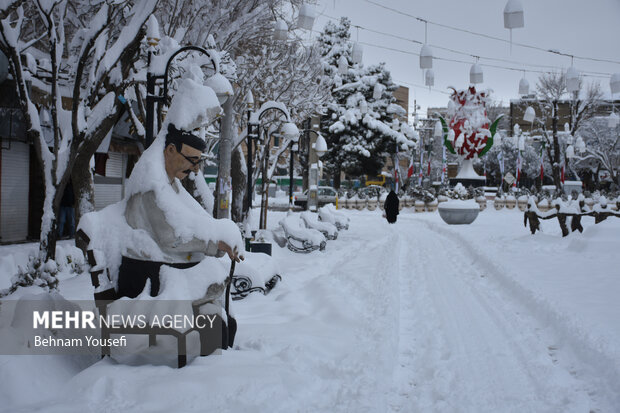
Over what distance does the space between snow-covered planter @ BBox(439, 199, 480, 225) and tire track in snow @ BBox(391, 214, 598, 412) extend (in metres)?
13.6

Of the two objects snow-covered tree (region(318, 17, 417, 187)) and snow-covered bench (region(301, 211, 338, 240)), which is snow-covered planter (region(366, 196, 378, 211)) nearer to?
snow-covered tree (region(318, 17, 417, 187))

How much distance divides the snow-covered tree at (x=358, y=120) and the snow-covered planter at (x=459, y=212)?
2043 centimetres

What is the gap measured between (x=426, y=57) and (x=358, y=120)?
28.0m

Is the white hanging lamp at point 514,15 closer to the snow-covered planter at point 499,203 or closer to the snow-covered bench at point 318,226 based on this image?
the snow-covered bench at point 318,226

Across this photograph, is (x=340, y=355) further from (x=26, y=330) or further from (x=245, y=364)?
(x=26, y=330)

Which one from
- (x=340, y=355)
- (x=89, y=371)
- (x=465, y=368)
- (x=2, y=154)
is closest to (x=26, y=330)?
(x=89, y=371)

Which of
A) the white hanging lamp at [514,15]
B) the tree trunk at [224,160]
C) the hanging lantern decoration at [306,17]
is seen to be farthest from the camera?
the tree trunk at [224,160]

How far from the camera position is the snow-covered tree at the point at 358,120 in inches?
1633

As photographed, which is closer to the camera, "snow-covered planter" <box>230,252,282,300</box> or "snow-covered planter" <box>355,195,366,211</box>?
"snow-covered planter" <box>230,252,282,300</box>

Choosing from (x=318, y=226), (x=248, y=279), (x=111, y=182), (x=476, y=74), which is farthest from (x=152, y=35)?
(x=476, y=74)

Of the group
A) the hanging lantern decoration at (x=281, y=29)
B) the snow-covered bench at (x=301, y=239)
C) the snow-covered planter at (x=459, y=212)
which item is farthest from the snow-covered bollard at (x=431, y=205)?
the hanging lantern decoration at (x=281, y=29)

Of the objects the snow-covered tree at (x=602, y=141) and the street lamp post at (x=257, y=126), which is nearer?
the street lamp post at (x=257, y=126)

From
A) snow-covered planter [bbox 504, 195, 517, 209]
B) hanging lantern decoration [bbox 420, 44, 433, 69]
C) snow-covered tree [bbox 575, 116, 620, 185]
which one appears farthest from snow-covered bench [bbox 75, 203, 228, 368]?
snow-covered tree [bbox 575, 116, 620, 185]

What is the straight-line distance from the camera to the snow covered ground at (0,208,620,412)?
10.0ft
